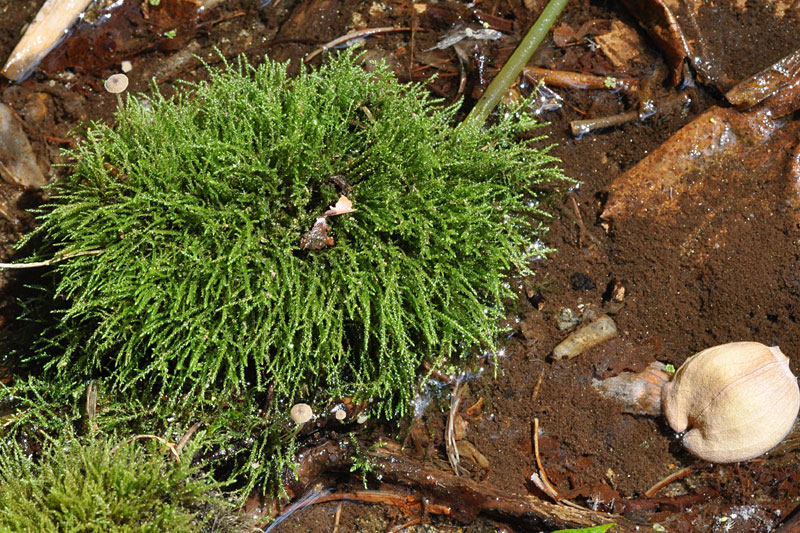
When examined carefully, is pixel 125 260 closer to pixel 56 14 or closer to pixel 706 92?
pixel 56 14

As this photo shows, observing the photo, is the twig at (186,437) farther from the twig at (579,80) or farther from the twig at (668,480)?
the twig at (579,80)

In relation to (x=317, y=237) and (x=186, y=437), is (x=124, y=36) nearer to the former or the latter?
(x=317, y=237)

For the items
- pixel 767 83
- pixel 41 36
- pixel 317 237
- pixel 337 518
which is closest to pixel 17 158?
pixel 41 36

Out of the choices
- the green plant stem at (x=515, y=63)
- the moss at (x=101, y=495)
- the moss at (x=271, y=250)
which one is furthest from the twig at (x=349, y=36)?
the moss at (x=101, y=495)

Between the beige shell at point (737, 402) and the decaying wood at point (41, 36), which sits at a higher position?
the decaying wood at point (41, 36)

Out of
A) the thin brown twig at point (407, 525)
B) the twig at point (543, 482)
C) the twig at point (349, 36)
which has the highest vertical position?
the twig at point (349, 36)

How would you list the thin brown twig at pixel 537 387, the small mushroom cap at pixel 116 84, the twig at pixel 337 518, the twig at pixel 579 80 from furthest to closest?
the twig at pixel 579 80, the small mushroom cap at pixel 116 84, the thin brown twig at pixel 537 387, the twig at pixel 337 518
